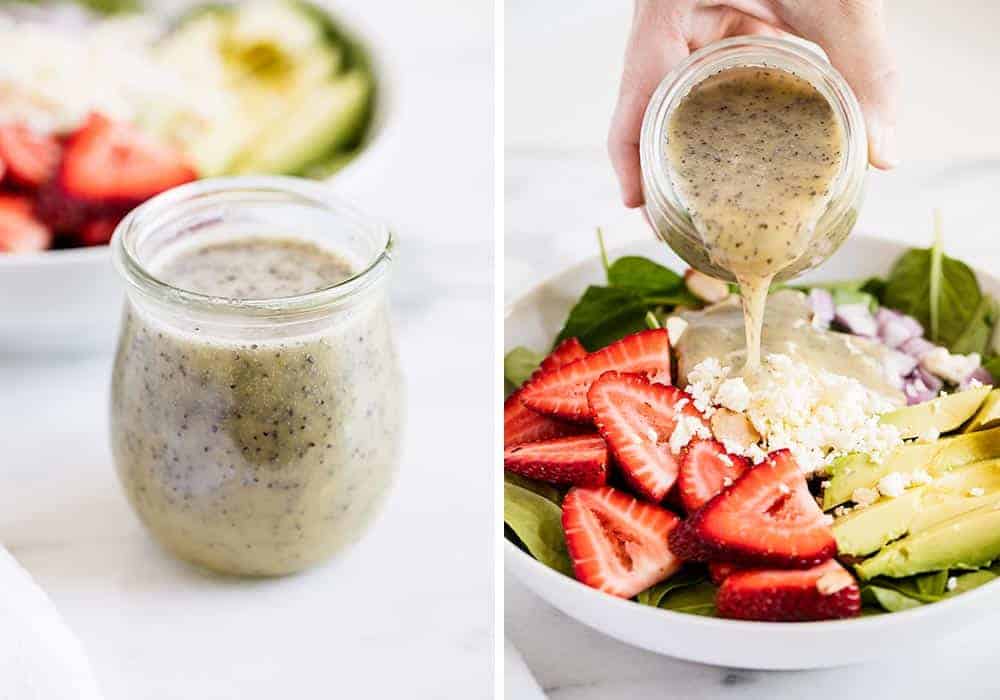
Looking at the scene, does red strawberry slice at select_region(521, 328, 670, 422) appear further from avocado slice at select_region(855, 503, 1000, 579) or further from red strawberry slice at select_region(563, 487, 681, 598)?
avocado slice at select_region(855, 503, 1000, 579)

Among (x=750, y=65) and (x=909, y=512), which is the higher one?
(x=750, y=65)

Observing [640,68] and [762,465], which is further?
[640,68]

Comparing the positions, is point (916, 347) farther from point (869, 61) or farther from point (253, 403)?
point (253, 403)

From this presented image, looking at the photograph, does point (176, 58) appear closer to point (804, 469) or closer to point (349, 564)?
point (349, 564)

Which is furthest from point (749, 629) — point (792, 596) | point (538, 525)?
point (538, 525)

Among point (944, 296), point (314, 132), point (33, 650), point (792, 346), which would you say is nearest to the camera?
point (33, 650)

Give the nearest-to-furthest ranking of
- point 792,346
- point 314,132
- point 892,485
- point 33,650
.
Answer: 1. point 33,650
2. point 892,485
3. point 792,346
4. point 314,132

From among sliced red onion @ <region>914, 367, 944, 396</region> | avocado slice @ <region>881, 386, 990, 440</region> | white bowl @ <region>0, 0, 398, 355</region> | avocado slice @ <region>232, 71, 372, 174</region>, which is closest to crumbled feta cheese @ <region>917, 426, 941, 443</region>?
avocado slice @ <region>881, 386, 990, 440</region>
